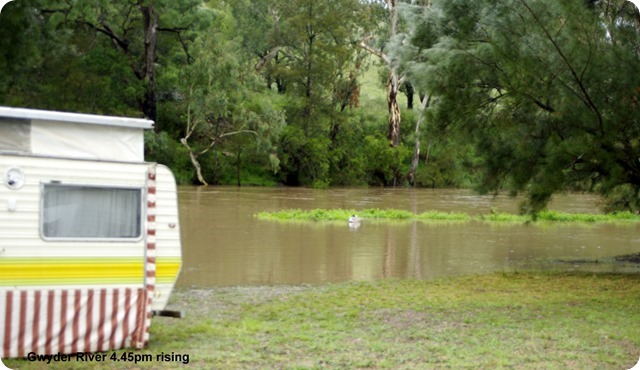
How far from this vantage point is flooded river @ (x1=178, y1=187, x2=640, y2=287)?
49.9ft

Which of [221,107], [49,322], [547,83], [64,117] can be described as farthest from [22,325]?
[221,107]

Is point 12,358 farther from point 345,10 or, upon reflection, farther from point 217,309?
point 345,10

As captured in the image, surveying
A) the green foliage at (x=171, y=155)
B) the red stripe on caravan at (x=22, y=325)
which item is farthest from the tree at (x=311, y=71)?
the red stripe on caravan at (x=22, y=325)

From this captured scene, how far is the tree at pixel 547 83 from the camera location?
12273mm

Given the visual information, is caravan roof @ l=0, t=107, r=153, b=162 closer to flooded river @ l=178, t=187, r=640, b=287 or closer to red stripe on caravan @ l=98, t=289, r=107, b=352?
red stripe on caravan @ l=98, t=289, r=107, b=352

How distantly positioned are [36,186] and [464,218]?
21.1m

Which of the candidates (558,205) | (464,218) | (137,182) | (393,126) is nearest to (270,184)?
(393,126)

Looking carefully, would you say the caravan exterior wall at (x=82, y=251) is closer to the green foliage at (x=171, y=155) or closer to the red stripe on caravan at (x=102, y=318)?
the red stripe on caravan at (x=102, y=318)

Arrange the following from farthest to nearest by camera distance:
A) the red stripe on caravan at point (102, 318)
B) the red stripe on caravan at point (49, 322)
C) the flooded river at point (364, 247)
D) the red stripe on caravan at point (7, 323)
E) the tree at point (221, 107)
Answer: the tree at point (221, 107)
the flooded river at point (364, 247)
the red stripe on caravan at point (102, 318)
the red stripe on caravan at point (49, 322)
the red stripe on caravan at point (7, 323)

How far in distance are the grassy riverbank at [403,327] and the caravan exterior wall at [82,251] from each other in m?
0.35

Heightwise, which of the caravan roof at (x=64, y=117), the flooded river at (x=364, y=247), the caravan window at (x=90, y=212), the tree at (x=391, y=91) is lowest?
the flooded river at (x=364, y=247)

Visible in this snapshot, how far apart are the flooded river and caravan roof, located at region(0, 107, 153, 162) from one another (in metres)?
5.73

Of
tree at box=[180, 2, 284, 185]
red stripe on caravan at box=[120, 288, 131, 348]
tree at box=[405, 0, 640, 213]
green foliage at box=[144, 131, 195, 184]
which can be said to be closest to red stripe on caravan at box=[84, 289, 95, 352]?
red stripe on caravan at box=[120, 288, 131, 348]

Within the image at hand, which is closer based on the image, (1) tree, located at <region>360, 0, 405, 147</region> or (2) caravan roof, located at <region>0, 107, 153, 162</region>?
(2) caravan roof, located at <region>0, 107, 153, 162</region>
